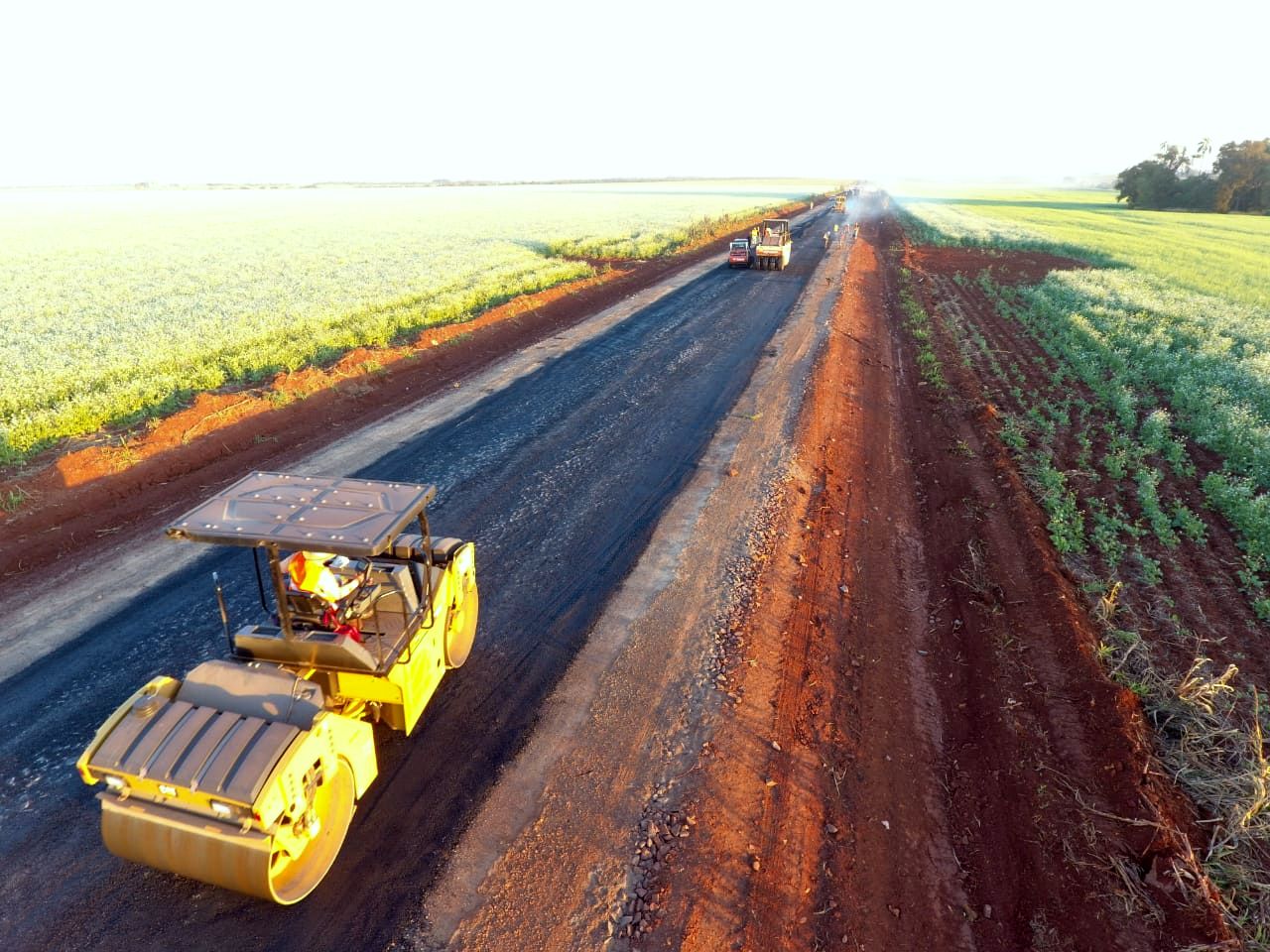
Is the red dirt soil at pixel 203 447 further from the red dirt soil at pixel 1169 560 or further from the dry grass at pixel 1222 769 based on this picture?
the red dirt soil at pixel 1169 560

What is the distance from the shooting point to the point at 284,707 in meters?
4.18

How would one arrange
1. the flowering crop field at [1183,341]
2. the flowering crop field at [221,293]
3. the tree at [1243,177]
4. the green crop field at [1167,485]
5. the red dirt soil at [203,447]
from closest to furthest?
the green crop field at [1167,485] → the red dirt soil at [203,447] → the flowering crop field at [1183,341] → the flowering crop field at [221,293] → the tree at [1243,177]

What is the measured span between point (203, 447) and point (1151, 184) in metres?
113

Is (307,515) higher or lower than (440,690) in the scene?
higher

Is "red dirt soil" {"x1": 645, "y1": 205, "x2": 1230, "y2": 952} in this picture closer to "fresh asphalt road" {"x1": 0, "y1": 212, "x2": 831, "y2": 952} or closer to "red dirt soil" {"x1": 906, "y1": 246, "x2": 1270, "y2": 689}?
"red dirt soil" {"x1": 906, "y1": 246, "x2": 1270, "y2": 689}

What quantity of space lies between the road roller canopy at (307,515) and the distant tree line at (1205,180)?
109577 millimetres

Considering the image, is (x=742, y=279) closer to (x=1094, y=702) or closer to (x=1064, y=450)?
(x=1064, y=450)

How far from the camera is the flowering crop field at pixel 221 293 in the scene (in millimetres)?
14016

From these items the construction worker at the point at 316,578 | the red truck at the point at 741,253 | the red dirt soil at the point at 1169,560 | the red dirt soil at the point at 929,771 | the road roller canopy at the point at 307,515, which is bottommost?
the red dirt soil at the point at 929,771

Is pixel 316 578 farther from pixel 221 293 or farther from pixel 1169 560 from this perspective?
pixel 221 293

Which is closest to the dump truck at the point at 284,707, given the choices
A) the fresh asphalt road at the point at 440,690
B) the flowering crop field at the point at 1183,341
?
the fresh asphalt road at the point at 440,690


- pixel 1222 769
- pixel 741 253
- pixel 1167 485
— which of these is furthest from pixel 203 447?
pixel 741 253

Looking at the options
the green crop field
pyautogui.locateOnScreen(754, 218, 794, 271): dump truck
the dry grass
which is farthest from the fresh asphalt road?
pyautogui.locateOnScreen(754, 218, 794, 271): dump truck

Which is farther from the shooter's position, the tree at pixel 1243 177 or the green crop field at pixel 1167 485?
the tree at pixel 1243 177
